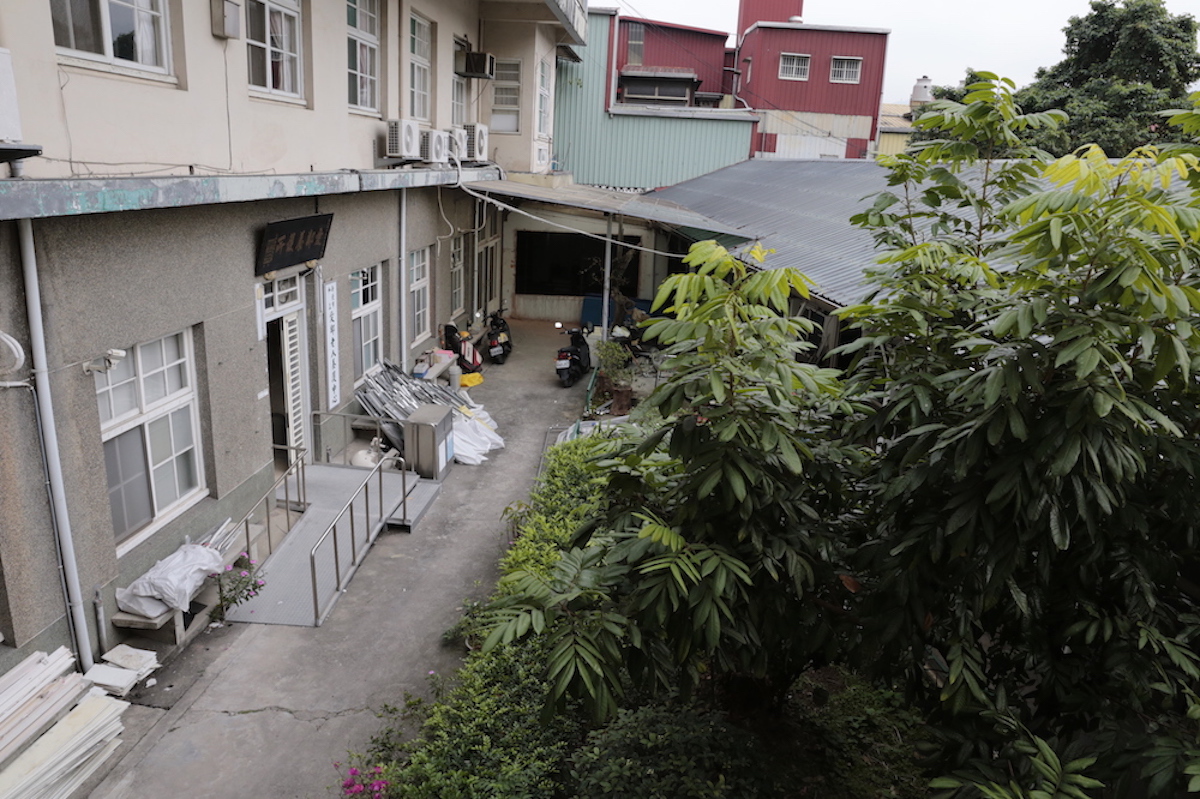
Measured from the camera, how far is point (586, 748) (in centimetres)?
475

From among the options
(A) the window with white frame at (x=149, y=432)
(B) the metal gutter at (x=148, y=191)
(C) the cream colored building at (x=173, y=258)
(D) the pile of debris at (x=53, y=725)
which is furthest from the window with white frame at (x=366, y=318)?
(D) the pile of debris at (x=53, y=725)

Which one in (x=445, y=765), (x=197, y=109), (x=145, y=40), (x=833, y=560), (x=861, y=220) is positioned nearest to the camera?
(x=833, y=560)

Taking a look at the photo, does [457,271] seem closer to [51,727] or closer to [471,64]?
[471,64]

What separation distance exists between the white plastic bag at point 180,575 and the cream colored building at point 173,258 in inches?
7.5

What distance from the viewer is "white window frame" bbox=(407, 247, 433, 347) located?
12438 mm

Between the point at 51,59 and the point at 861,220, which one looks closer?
the point at 861,220

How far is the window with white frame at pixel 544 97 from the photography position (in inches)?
668

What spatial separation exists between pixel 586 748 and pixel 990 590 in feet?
8.98

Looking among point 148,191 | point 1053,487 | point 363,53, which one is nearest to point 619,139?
point 363,53

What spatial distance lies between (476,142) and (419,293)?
2927 millimetres

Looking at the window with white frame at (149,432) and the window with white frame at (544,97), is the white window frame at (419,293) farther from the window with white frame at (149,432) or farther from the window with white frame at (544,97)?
the window with white frame at (544,97)

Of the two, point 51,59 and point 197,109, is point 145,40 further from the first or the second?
point 51,59

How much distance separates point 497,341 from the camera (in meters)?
15.5

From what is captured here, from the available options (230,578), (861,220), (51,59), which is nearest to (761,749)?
(861,220)
